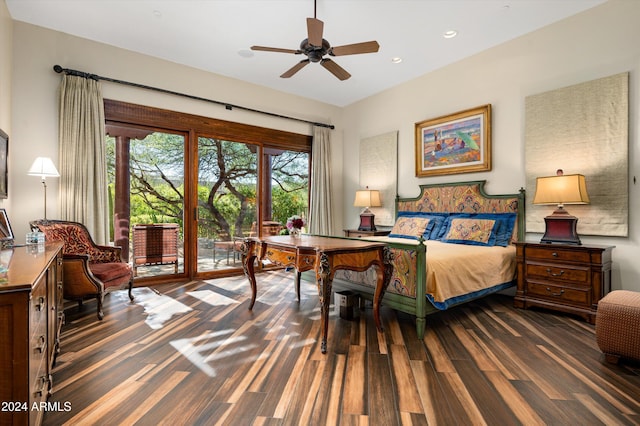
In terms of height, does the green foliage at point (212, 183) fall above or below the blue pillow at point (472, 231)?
above

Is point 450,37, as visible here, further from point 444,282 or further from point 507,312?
point 507,312

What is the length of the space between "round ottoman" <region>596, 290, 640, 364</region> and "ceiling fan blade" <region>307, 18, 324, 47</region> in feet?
9.92

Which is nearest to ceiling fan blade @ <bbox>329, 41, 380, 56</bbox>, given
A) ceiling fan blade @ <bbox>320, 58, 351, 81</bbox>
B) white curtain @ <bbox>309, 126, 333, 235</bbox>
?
ceiling fan blade @ <bbox>320, 58, 351, 81</bbox>

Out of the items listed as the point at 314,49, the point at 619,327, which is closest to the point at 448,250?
the point at 619,327

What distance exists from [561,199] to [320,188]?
3.79 metres

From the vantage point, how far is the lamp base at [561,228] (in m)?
3.19

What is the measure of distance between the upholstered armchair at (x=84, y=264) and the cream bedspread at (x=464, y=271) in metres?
3.02

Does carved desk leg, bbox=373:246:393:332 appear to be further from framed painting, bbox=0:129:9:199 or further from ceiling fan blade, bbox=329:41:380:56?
framed painting, bbox=0:129:9:199

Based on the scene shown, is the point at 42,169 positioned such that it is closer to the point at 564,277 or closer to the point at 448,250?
the point at 448,250

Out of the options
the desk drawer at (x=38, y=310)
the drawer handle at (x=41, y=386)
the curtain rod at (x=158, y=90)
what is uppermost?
the curtain rod at (x=158, y=90)

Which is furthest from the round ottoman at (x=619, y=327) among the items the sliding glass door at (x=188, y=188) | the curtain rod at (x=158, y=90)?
the curtain rod at (x=158, y=90)

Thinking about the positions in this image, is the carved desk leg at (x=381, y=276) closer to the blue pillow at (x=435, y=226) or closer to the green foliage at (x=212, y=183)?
the blue pillow at (x=435, y=226)

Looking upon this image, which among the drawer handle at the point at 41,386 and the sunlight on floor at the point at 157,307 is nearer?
the drawer handle at the point at 41,386

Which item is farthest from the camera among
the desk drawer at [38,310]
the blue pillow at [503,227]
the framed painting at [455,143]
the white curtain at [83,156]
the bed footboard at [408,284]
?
the framed painting at [455,143]
